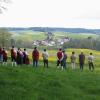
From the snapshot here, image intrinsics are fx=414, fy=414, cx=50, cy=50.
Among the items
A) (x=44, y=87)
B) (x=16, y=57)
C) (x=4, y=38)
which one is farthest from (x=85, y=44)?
(x=44, y=87)

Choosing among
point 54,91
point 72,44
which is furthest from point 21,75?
point 72,44

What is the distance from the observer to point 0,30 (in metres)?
130

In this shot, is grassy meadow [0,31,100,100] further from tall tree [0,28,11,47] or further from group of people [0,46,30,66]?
tall tree [0,28,11,47]

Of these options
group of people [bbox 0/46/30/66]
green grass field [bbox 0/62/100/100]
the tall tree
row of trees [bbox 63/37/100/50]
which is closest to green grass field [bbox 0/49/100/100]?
green grass field [bbox 0/62/100/100]

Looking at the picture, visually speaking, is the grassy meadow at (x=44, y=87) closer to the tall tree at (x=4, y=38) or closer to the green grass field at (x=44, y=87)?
the green grass field at (x=44, y=87)

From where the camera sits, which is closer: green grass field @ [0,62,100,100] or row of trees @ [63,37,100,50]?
green grass field @ [0,62,100,100]

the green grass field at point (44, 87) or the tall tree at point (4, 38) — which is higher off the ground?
the green grass field at point (44, 87)

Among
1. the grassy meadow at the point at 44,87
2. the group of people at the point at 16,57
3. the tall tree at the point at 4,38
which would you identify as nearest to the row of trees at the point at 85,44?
the tall tree at the point at 4,38

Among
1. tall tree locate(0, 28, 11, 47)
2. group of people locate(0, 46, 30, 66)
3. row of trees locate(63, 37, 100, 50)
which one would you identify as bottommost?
row of trees locate(63, 37, 100, 50)

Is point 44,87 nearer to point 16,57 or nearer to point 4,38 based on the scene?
point 16,57

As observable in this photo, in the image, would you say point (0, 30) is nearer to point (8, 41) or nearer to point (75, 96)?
point (8, 41)

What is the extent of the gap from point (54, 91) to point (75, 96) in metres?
1.27

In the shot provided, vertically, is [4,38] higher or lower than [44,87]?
lower

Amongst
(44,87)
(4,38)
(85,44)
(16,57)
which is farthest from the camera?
(85,44)
